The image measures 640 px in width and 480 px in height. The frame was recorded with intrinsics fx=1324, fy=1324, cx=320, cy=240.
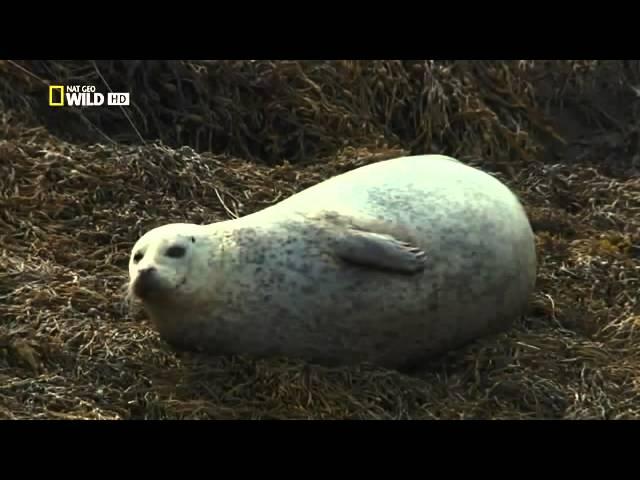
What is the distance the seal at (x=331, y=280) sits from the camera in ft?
17.6

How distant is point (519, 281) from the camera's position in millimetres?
5875

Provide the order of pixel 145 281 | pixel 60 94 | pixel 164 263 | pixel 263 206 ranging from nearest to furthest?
1. pixel 145 281
2. pixel 164 263
3. pixel 263 206
4. pixel 60 94

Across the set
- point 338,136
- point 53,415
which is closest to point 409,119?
point 338,136

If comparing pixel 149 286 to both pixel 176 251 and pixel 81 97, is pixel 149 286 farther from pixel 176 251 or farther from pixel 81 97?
pixel 81 97

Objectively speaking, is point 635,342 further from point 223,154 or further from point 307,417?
point 223,154

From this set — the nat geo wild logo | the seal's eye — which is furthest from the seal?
the nat geo wild logo

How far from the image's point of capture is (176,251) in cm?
538

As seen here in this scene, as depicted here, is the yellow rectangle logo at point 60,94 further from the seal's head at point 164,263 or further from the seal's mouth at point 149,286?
the seal's mouth at point 149,286

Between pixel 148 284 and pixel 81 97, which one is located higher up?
pixel 81 97

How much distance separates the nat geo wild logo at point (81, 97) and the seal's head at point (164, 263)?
10.1ft

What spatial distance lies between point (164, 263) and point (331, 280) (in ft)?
2.22

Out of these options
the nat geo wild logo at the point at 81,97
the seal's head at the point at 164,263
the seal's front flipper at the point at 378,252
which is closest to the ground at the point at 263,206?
the nat geo wild logo at the point at 81,97

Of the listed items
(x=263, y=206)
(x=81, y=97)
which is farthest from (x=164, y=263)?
(x=81, y=97)

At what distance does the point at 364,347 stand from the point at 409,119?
12.1 ft
